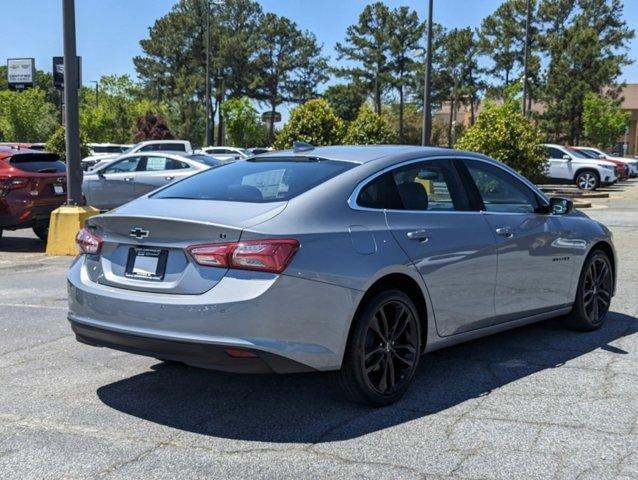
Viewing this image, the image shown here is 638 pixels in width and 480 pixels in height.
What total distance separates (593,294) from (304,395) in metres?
3.05

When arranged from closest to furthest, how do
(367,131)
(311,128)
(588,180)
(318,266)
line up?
(318,266) → (311,128) → (367,131) → (588,180)

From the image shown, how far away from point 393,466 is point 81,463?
157cm

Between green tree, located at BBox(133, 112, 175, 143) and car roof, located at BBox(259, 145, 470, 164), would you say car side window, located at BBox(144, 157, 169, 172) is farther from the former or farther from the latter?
green tree, located at BBox(133, 112, 175, 143)

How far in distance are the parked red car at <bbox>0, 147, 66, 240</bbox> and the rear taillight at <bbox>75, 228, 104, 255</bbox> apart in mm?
7743

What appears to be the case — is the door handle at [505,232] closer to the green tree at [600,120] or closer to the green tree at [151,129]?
the green tree at [600,120]

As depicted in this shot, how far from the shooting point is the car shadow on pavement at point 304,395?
14.5ft

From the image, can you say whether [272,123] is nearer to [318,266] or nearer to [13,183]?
[13,183]

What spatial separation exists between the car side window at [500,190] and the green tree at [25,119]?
56673mm

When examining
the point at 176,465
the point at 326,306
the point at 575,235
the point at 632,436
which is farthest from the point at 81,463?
the point at 575,235

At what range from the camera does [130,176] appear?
1717 cm

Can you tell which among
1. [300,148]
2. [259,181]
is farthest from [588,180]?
[259,181]

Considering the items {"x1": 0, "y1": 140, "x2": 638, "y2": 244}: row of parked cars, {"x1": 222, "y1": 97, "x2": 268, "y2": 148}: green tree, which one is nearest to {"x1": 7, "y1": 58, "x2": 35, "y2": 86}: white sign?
{"x1": 222, "y1": 97, "x2": 268, "y2": 148}: green tree

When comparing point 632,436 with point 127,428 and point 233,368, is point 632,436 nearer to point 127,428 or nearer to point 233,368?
point 233,368

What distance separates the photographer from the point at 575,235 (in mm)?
6359
